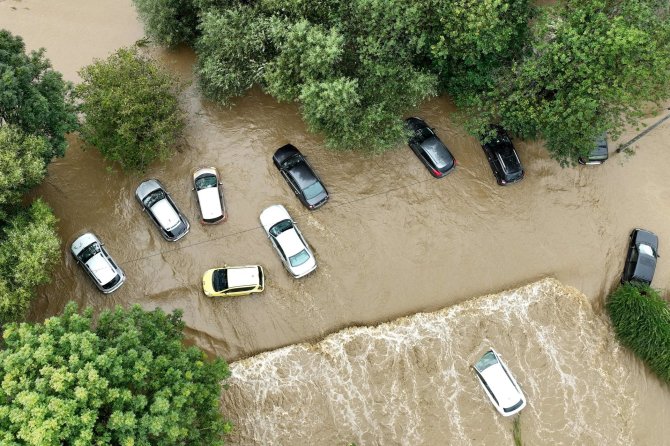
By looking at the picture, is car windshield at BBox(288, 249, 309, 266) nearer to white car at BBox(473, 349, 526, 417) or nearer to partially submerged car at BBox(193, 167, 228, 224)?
partially submerged car at BBox(193, 167, 228, 224)

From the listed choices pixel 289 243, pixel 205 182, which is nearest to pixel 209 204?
pixel 205 182

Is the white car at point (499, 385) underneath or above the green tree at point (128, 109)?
underneath

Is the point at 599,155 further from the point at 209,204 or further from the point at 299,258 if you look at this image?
the point at 209,204

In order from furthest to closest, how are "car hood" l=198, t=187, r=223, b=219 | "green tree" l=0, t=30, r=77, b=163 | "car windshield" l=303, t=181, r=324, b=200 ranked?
"car windshield" l=303, t=181, r=324, b=200
"car hood" l=198, t=187, r=223, b=219
"green tree" l=0, t=30, r=77, b=163

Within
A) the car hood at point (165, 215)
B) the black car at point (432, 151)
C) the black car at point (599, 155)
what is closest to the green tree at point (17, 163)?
the car hood at point (165, 215)

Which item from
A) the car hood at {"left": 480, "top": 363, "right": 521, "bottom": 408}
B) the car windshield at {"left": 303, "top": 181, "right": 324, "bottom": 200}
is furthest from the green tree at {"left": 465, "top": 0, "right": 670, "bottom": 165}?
the car hood at {"left": 480, "top": 363, "right": 521, "bottom": 408}

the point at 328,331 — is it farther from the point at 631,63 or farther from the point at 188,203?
the point at 631,63

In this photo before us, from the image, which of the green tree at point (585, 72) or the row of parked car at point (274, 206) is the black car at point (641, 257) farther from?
the green tree at point (585, 72)
